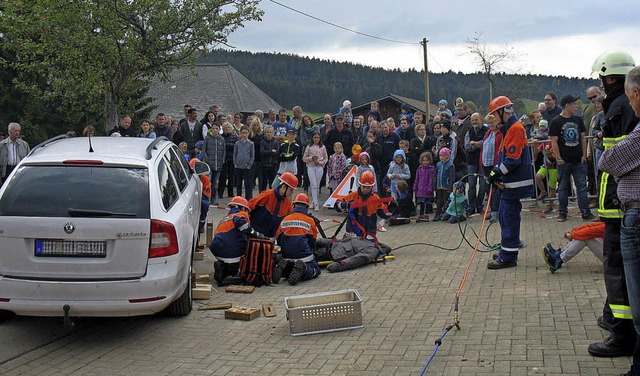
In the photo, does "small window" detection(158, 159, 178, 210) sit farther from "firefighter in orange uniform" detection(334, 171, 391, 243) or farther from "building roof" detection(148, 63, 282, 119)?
"building roof" detection(148, 63, 282, 119)

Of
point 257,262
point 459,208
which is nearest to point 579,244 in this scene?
point 257,262

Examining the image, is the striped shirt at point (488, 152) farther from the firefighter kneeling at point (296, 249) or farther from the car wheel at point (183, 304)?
the car wheel at point (183, 304)

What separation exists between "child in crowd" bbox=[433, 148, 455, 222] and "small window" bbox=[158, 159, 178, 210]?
8.28 meters

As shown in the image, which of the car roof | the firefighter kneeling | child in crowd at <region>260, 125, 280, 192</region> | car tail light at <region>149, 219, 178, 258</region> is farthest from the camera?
child in crowd at <region>260, 125, 280, 192</region>

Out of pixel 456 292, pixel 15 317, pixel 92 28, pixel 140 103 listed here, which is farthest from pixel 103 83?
pixel 140 103

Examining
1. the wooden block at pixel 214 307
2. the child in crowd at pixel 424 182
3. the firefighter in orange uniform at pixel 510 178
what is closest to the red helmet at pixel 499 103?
the firefighter in orange uniform at pixel 510 178

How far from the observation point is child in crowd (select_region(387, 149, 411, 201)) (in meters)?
15.9

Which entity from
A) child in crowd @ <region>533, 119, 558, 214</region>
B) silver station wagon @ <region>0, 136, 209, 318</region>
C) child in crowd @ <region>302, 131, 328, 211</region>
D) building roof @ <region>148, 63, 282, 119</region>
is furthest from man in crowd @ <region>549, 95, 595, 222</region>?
building roof @ <region>148, 63, 282, 119</region>

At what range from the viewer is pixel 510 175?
9414mm

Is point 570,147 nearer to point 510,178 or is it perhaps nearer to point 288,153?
point 510,178

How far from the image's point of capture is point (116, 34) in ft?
55.7

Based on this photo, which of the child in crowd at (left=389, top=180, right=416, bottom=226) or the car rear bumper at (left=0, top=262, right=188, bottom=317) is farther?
the child in crowd at (left=389, top=180, right=416, bottom=226)

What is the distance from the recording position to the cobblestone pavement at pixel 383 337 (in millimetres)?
5973

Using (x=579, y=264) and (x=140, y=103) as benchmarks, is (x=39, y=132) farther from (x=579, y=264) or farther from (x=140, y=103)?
(x=579, y=264)
